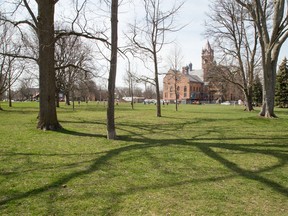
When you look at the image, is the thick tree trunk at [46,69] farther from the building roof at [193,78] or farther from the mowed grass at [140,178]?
the building roof at [193,78]

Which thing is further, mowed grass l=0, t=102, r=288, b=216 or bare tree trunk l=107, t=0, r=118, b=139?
bare tree trunk l=107, t=0, r=118, b=139

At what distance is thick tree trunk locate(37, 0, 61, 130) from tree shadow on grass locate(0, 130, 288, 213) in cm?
115

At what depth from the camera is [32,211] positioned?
4121 millimetres

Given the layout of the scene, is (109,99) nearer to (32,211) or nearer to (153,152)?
(153,152)

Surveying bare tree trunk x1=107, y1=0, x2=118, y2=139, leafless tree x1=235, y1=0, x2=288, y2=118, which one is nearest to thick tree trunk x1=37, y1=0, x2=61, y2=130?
bare tree trunk x1=107, y1=0, x2=118, y2=139

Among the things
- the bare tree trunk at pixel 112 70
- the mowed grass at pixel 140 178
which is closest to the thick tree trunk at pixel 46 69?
the mowed grass at pixel 140 178

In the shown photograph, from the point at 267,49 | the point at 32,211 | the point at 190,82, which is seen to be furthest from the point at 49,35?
the point at 190,82

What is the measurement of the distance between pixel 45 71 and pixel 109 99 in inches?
153

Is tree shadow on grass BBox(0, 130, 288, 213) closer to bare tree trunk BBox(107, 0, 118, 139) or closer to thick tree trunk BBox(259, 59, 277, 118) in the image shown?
bare tree trunk BBox(107, 0, 118, 139)

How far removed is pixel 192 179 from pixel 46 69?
9012mm

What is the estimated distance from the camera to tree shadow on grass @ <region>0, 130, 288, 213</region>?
16.3 ft

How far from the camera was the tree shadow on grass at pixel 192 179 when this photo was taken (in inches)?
195

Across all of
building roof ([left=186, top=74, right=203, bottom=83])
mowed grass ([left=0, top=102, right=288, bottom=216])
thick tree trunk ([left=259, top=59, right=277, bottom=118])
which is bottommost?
mowed grass ([left=0, top=102, right=288, bottom=216])

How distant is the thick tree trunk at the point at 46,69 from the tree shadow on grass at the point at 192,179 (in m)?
1.15
